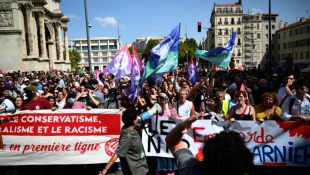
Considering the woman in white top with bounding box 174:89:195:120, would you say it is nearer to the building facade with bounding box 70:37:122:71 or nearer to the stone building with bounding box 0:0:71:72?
the stone building with bounding box 0:0:71:72

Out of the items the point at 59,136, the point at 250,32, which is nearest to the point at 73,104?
the point at 59,136

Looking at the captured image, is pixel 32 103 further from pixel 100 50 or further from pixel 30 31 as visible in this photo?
pixel 100 50

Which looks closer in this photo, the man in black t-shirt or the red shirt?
the man in black t-shirt

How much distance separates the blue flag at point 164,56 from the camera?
6035 mm

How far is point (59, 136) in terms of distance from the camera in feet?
16.9

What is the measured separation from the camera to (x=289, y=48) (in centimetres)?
5831

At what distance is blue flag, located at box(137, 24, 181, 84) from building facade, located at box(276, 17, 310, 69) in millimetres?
50243

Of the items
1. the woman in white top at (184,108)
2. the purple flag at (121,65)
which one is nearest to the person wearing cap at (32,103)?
the purple flag at (121,65)

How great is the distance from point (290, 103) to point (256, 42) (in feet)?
241

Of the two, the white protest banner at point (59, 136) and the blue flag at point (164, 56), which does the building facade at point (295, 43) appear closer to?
the blue flag at point (164, 56)

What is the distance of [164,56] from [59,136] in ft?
10.7

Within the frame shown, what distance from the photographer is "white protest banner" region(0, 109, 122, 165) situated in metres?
5.11

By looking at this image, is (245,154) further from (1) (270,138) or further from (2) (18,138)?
(2) (18,138)

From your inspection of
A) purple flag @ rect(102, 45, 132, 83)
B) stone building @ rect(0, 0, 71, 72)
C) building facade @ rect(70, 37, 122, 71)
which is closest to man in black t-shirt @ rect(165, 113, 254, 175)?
purple flag @ rect(102, 45, 132, 83)
